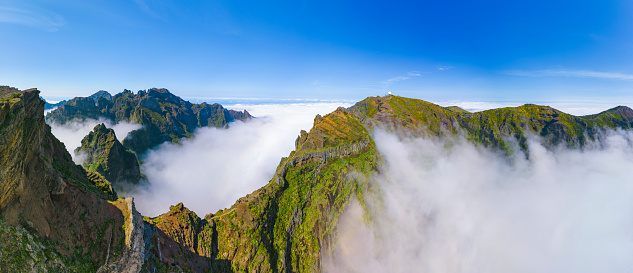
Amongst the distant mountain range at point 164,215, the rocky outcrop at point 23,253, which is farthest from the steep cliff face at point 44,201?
the rocky outcrop at point 23,253

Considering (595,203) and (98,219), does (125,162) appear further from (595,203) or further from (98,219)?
(595,203)

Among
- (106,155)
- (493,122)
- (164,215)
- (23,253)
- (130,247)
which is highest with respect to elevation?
(493,122)

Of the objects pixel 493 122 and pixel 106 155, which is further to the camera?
pixel 493 122

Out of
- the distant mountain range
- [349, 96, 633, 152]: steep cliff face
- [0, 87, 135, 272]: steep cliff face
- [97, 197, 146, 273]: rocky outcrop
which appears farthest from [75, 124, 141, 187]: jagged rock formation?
[349, 96, 633, 152]: steep cliff face

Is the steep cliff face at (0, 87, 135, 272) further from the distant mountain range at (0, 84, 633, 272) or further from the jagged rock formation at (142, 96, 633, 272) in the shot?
the jagged rock formation at (142, 96, 633, 272)

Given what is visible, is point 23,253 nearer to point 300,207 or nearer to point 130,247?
point 130,247

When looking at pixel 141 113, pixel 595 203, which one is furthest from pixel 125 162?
pixel 595 203

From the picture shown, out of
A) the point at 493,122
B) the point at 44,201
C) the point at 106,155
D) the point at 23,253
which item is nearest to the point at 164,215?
the point at 44,201

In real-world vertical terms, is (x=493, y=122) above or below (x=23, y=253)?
above
